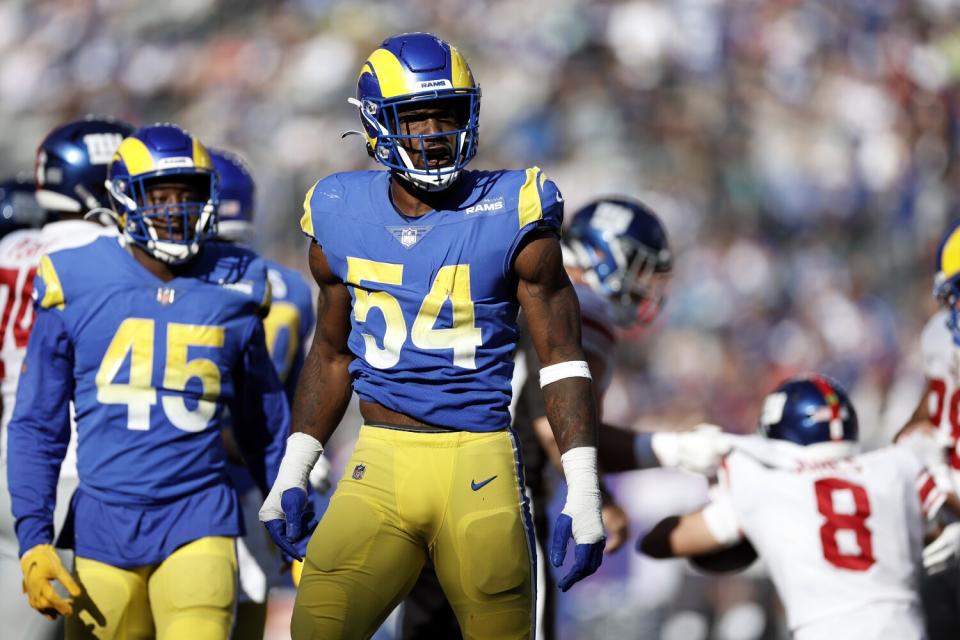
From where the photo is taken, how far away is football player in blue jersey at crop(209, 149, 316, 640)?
385 centimetres

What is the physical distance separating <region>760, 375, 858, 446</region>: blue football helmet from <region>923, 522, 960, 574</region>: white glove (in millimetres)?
464

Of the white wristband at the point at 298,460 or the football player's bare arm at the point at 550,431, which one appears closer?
the white wristband at the point at 298,460

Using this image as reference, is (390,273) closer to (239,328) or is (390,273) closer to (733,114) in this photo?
(239,328)

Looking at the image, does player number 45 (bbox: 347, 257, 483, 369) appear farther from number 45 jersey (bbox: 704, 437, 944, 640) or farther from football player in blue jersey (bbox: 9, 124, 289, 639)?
number 45 jersey (bbox: 704, 437, 944, 640)

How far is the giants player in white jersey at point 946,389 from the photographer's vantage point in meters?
4.25

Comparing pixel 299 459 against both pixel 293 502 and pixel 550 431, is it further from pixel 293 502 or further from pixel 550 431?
pixel 550 431

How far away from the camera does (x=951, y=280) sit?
455 centimetres

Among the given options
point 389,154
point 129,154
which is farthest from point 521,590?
point 129,154

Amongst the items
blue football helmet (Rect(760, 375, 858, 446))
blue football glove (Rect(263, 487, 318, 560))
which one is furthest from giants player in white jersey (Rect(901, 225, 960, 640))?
blue football glove (Rect(263, 487, 318, 560))

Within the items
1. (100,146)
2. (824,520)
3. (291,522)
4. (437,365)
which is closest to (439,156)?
(437,365)

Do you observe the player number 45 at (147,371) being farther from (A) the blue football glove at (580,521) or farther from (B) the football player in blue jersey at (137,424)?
(A) the blue football glove at (580,521)

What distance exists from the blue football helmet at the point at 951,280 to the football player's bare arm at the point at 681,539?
4.01 ft

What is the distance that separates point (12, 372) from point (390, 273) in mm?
2246

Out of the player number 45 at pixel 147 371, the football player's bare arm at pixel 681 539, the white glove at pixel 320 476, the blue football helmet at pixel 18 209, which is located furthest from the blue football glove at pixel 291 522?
the blue football helmet at pixel 18 209
